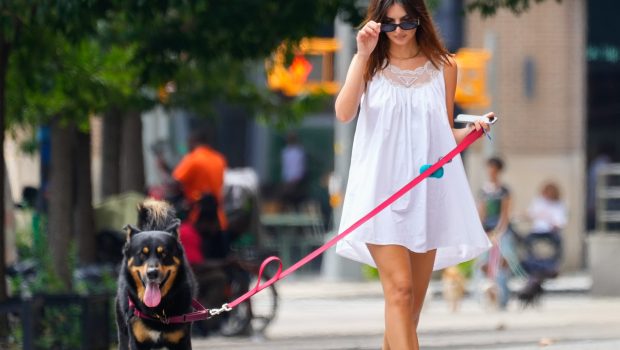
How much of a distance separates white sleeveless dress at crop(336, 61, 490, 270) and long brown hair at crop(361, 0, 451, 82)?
0.13 ft

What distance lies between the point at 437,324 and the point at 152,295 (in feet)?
26.5

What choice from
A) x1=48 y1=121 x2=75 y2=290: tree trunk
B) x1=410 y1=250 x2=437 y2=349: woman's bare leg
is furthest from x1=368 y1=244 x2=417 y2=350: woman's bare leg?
x1=48 y1=121 x2=75 y2=290: tree trunk

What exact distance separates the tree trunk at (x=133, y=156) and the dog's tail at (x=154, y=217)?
903 centimetres

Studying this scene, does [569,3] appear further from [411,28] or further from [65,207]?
[411,28]

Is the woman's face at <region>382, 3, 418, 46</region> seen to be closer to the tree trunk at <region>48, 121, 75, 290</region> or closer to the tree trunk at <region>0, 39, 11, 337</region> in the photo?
the tree trunk at <region>0, 39, 11, 337</region>

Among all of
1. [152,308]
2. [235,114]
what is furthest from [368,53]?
[235,114]

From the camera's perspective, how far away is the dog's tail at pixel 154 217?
25.1ft

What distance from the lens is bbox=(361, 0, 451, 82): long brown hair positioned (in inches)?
282

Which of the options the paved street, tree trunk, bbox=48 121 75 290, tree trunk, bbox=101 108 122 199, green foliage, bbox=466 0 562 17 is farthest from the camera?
tree trunk, bbox=101 108 122 199

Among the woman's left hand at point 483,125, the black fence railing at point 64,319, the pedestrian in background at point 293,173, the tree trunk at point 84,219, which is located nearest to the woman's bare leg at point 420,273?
the woman's left hand at point 483,125

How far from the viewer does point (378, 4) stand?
23.7ft

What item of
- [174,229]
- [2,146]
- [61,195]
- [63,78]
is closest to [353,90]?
[174,229]

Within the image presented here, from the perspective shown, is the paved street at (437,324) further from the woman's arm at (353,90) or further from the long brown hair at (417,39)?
the woman's arm at (353,90)

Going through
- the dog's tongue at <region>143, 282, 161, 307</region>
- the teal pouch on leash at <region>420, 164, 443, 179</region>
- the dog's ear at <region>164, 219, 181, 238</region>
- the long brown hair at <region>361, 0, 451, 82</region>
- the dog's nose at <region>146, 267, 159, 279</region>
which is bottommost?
the dog's tongue at <region>143, 282, 161, 307</region>
